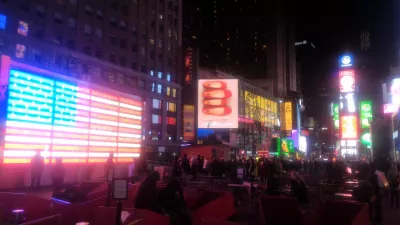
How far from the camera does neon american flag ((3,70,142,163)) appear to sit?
1467 cm

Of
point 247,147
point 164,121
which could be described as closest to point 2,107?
point 164,121

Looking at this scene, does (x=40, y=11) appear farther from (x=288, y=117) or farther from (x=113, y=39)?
(x=288, y=117)

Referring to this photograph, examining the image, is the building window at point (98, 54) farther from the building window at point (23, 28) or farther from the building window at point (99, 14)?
the building window at point (23, 28)

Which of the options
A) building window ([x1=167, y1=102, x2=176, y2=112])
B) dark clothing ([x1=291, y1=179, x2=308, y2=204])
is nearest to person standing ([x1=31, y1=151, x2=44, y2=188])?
dark clothing ([x1=291, y1=179, x2=308, y2=204])

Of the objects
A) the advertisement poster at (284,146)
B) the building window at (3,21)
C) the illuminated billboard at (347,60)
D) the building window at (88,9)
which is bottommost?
the advertisement poster at (284,146)

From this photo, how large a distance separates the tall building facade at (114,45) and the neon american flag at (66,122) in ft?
81.7

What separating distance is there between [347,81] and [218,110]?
60.9ft

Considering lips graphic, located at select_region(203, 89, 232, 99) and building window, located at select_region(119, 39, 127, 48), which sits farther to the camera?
building window, located at select_region(119, 39, 127, 48)

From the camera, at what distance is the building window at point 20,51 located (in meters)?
42.1

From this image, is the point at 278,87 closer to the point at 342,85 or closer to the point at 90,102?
the point at 342,85

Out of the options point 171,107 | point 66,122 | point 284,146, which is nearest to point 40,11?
point 171,107

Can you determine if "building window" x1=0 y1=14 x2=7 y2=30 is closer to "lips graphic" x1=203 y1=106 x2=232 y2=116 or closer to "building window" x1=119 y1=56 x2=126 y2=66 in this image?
"building window" x1=119 y1=56 x2=126 y2=66

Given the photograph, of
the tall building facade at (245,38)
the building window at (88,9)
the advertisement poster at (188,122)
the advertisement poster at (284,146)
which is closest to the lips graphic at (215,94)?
→ the advertisement poster at (188,122)

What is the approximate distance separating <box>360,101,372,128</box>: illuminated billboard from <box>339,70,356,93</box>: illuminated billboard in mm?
6894
